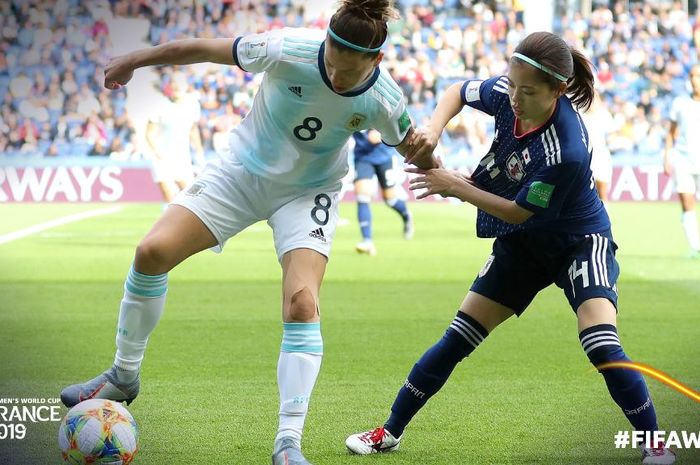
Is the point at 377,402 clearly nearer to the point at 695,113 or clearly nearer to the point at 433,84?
the point at 695,113

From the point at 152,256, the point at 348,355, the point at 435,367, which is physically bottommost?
the point at 348,355

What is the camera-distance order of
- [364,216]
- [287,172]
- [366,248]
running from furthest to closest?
[366,248] → [364,216] → [287,172]

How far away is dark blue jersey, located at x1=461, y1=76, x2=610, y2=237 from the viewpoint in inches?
189

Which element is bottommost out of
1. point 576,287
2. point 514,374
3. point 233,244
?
point 233,244

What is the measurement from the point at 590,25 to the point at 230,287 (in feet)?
66.6

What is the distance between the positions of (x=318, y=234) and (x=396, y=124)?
0.62 m

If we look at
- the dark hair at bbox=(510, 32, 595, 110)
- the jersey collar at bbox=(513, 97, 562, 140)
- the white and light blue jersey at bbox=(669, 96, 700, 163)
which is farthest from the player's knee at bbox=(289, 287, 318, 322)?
the white and light blue jersey at bbox=(669, 96, 700, 163)

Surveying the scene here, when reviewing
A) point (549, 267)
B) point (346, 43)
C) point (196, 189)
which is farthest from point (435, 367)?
point (346, 43)

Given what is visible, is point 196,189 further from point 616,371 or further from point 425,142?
point 616,371

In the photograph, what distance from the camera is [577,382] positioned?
6.85 m

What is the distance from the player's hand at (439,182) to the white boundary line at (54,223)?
41.1 feet

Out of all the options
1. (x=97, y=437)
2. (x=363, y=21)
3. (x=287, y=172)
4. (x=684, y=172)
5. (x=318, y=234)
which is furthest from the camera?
(x=684, y=172)

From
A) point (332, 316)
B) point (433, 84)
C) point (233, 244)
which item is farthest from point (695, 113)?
point (433, 84)

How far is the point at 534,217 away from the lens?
5000 millimetres
